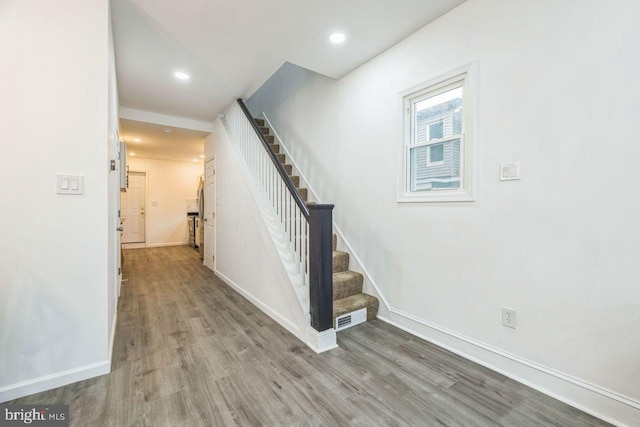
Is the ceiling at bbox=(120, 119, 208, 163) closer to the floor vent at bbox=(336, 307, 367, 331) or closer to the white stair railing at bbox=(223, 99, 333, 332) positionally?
the white stair railing at bbox=(223, 99, 333, 332)

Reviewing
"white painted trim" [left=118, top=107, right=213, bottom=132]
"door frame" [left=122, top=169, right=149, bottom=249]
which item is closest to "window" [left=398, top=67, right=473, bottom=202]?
"white painted trim" [left=118, top=107, right=213, bottom=132]

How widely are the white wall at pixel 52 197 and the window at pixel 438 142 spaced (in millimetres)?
2374

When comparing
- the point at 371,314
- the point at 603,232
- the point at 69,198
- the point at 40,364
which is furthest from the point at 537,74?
the point at 40,364

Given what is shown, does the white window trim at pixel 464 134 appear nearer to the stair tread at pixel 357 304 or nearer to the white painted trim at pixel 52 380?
the stair tread at pixel 357 304

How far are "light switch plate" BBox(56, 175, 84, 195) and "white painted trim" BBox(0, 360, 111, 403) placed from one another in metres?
1.15

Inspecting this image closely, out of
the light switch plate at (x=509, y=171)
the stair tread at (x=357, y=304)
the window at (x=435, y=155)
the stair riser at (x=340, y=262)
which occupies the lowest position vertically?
the stair tread at (x=357, y=304)

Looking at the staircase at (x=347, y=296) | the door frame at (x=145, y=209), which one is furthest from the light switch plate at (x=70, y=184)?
the door frame at (x=145, y=209)

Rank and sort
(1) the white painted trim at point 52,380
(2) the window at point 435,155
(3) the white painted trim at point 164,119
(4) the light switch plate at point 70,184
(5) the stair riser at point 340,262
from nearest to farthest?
(1) the white painted trim at point 52,380 < (4) the light switch plate at point 70,184 < (2) the window at point 435,155 < (5) the stair riser at point 340,262 < (3) the white painted trim at point 164,119

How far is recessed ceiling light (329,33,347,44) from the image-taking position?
245 cm

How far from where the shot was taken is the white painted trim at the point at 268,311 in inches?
98.0

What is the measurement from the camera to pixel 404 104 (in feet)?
8.35

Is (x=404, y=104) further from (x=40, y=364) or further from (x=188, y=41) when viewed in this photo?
(x=40, y=364)

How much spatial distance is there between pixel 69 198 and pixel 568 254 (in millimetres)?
3081

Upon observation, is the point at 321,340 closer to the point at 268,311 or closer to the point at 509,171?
the point at 268,311
